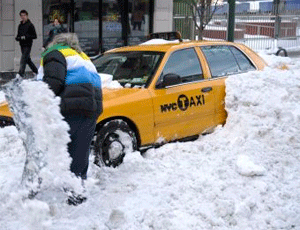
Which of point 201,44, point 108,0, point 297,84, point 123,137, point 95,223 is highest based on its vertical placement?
point 108,0

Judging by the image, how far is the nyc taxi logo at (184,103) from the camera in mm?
5925

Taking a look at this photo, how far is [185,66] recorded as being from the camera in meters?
6.41

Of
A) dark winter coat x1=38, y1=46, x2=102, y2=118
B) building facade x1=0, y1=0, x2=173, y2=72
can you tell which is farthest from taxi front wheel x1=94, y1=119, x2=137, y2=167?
building facade x1=0, y1=0, x2=173, y2=72

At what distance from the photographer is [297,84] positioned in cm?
701

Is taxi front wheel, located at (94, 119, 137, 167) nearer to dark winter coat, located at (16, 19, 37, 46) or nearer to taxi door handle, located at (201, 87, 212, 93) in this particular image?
taxi door handle, located at (201, 87, 212, 93)

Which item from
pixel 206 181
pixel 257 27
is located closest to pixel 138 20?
pixel 257 27

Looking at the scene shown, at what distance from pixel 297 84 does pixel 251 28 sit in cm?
1390

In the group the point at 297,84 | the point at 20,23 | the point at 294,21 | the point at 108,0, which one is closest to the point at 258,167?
the point at 297,84

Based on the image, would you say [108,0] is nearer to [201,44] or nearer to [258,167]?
[201,44]

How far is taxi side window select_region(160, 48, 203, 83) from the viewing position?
245 inches

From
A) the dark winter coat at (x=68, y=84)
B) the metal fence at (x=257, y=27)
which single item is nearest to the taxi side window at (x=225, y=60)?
the dark winter coat at (x=68, y=84)

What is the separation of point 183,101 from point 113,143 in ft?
→ 3.89

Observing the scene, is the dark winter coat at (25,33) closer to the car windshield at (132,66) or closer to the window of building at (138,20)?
the window of building at (138,20)

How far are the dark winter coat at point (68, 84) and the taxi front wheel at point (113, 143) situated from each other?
92 centimetres
